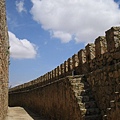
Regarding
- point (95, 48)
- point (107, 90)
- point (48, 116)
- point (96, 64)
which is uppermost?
point (95, 48)

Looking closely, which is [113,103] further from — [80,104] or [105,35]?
[105,35]

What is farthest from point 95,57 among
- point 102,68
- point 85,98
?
point 85,98

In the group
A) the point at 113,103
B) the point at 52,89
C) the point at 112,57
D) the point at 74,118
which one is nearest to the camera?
the point at 113,103

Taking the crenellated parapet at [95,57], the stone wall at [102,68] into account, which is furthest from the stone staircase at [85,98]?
the crenellated parapet at [95,57]

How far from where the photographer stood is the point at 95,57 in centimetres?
713

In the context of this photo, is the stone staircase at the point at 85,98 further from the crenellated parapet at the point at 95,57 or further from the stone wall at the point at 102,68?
the crenellated parapet at the point at 95,57

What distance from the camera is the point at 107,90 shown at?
5844 mm

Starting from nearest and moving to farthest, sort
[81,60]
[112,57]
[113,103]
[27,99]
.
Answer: [113,103], [112,57], [81,60], [27,99]

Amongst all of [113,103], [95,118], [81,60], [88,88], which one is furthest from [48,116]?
[113,103]

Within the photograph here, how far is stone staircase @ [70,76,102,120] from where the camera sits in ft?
19.6

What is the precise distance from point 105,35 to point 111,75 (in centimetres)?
114

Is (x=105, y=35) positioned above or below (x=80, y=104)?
above

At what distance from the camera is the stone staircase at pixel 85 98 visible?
598 cm

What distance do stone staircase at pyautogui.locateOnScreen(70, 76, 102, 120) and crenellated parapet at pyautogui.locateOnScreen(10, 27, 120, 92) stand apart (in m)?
0.59
